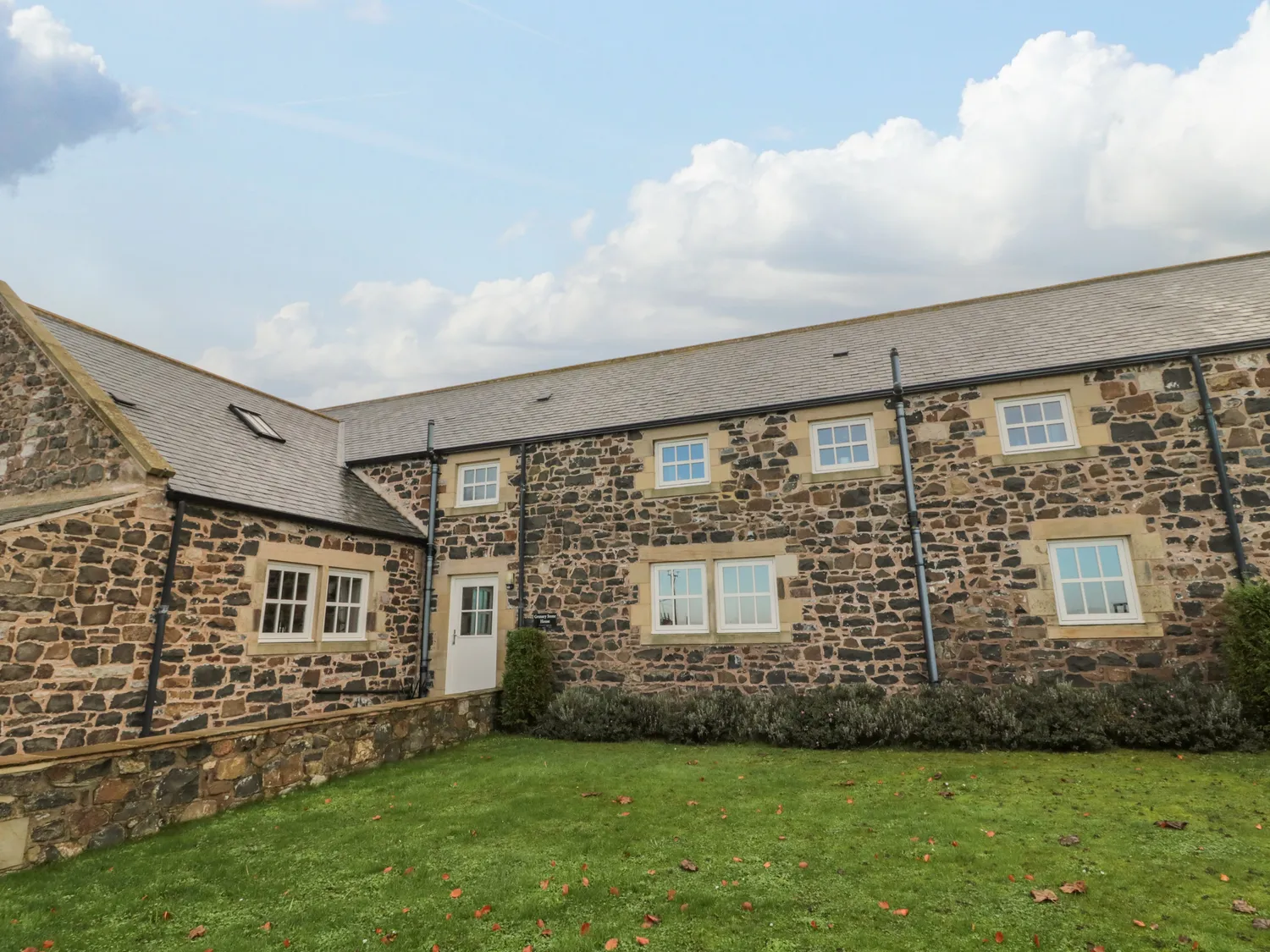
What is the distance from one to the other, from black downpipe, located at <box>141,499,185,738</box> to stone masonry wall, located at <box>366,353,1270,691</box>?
18.4 ft

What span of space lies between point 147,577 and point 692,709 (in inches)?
315

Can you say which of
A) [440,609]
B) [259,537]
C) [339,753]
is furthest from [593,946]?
[440,609]

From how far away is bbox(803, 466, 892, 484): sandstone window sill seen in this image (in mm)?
11281

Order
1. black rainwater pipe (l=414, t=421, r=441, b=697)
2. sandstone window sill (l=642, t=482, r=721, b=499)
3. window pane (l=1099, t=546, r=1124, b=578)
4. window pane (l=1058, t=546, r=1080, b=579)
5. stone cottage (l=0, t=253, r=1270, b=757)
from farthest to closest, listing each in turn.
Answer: black rainwater pipe (l=414, t=421, r=441, b=697) < sandstone window sill (l=642, t=482, r=721, b=499) < window pane (l=1058, t=546, r=1080, b=579) < window pane (l=1099, t=546, r=1124, b=578) < stone cottage (l=0, t=253, r=1270, b=757)

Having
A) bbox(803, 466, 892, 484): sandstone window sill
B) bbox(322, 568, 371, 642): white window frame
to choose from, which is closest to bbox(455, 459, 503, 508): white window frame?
bbox(322, 568, 371, 642): white window frame

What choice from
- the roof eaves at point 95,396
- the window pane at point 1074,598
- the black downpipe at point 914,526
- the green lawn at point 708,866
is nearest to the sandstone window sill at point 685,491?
the black downpipe at point 914,526

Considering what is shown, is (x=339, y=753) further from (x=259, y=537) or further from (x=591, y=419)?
(x=591, y=419)

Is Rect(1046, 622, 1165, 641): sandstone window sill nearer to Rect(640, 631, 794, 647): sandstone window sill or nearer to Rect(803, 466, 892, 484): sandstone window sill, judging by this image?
Rect(803, 466, 892, 484): sandstone window sill

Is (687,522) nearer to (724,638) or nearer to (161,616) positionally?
(724,638)

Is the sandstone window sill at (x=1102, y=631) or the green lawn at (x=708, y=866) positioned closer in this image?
the green lawn at (x=708, y=866)

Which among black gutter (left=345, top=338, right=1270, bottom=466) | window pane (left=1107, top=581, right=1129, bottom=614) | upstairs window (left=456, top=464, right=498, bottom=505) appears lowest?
window pane (left=1107, top=581, right=1129, bottom=614)

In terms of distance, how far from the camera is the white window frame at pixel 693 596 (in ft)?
38.7

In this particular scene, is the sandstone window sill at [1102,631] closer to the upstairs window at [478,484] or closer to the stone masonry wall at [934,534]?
the stone masonry wall at [934,534]

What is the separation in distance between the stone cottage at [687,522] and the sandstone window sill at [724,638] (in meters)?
0.05
